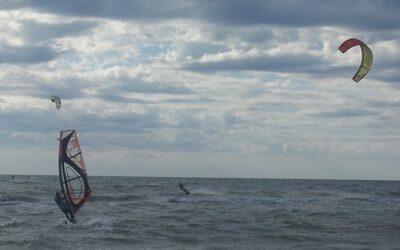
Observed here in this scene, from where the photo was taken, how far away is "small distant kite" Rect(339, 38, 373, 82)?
55.4 feet

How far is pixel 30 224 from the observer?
24.0 metres

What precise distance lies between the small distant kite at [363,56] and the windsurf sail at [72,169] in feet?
26.0

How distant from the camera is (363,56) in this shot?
17.8 m

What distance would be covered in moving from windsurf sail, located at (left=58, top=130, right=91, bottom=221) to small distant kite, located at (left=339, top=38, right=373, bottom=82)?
26.0 ft

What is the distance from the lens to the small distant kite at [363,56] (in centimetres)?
1688

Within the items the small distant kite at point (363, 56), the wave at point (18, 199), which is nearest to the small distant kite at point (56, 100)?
the small distant kite at point (363, 56)

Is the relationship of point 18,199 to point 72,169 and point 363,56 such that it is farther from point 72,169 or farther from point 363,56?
point 363,56

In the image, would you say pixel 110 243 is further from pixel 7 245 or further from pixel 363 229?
pixel 363 229

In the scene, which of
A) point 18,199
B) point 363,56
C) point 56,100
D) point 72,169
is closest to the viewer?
point 363,56

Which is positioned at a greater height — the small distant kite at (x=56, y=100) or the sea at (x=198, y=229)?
the small distant kite at (x=56, y=100)

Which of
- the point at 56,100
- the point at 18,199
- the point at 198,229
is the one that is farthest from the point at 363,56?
the point at 18,199

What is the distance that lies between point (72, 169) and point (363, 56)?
354 inches

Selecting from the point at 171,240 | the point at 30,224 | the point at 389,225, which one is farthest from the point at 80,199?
the point at 389,225

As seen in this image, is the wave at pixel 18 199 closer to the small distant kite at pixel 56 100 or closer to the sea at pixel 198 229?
the sea at pixel 198 229
